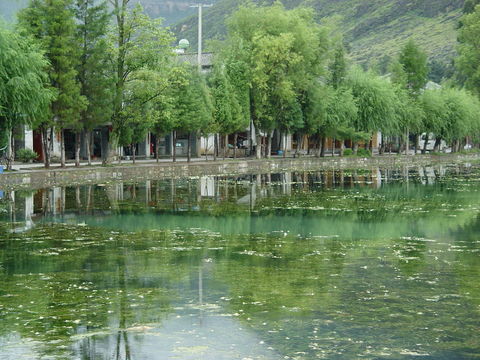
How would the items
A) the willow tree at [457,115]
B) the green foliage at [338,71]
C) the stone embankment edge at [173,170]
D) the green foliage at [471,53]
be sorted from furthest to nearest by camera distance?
the green foliage at [471,53], the willow tree at [457,115], the green foliage at [338,71], the stone embankment edge at [173,170]

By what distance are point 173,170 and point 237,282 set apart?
1444 inches

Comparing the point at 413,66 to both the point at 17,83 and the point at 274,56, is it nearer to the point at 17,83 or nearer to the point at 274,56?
the point at 274,56

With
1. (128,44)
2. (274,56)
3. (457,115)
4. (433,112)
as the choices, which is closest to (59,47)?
(128,44)

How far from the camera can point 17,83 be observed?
120 ft

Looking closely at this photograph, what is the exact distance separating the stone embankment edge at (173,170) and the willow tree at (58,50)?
10.5 feet

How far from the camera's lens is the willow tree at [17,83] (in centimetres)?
3625

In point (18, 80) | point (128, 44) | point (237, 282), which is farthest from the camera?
point (128, 44)

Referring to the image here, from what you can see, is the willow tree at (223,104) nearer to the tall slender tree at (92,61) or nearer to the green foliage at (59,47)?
the tall slender tree at (92,61)

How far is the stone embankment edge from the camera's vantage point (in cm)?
3850

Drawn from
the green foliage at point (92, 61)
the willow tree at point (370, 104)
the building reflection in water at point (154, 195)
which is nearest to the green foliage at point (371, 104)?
the willow tree at point (370, 104)

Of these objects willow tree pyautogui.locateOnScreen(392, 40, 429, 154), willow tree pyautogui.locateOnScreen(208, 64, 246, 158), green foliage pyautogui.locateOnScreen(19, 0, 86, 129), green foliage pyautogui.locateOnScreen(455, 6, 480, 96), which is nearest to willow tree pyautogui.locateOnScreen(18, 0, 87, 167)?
green foliage pyautogui.locateOnScreen(19, 0, 86, 129)

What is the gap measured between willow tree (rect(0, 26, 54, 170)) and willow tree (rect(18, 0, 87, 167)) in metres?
4.72

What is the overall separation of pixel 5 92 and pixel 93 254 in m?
21.1

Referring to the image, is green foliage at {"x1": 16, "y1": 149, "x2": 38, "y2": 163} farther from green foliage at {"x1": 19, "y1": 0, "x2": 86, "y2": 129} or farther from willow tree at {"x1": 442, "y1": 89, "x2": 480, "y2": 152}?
willow tree at {"x1": 442, "y1": 89, "x2": 480, "y2": 152}
